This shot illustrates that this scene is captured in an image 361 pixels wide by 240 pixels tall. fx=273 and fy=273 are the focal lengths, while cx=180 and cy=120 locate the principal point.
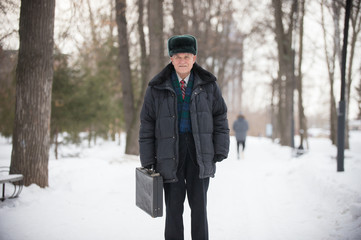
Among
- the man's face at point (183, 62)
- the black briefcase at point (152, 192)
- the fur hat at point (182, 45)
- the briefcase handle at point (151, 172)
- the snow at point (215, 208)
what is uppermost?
the fur hat at point (182, 45)

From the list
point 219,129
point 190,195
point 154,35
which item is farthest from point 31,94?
point 154,35

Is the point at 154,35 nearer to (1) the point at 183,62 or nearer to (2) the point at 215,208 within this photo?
(2) the point at 215,208

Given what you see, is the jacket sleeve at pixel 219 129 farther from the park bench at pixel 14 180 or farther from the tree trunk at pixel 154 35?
the tree trunk at pixel 154 35

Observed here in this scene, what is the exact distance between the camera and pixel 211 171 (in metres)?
2.75

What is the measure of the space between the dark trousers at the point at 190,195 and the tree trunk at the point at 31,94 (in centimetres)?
331

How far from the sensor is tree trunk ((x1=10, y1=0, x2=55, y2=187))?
495 centimetres

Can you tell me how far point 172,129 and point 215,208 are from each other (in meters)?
2.66

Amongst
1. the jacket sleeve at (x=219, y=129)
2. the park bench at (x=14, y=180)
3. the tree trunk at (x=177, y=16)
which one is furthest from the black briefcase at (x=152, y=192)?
the tree trunk at (x=177, y=16)

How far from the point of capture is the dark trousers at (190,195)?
9.12 ft

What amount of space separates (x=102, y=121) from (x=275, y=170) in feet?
33.0

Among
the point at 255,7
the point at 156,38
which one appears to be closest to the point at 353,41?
the point at 255,7

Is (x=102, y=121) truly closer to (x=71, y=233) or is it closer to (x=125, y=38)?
(x=125, y=38)

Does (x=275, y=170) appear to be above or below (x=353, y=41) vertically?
below

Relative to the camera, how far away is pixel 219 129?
2.79 metres
